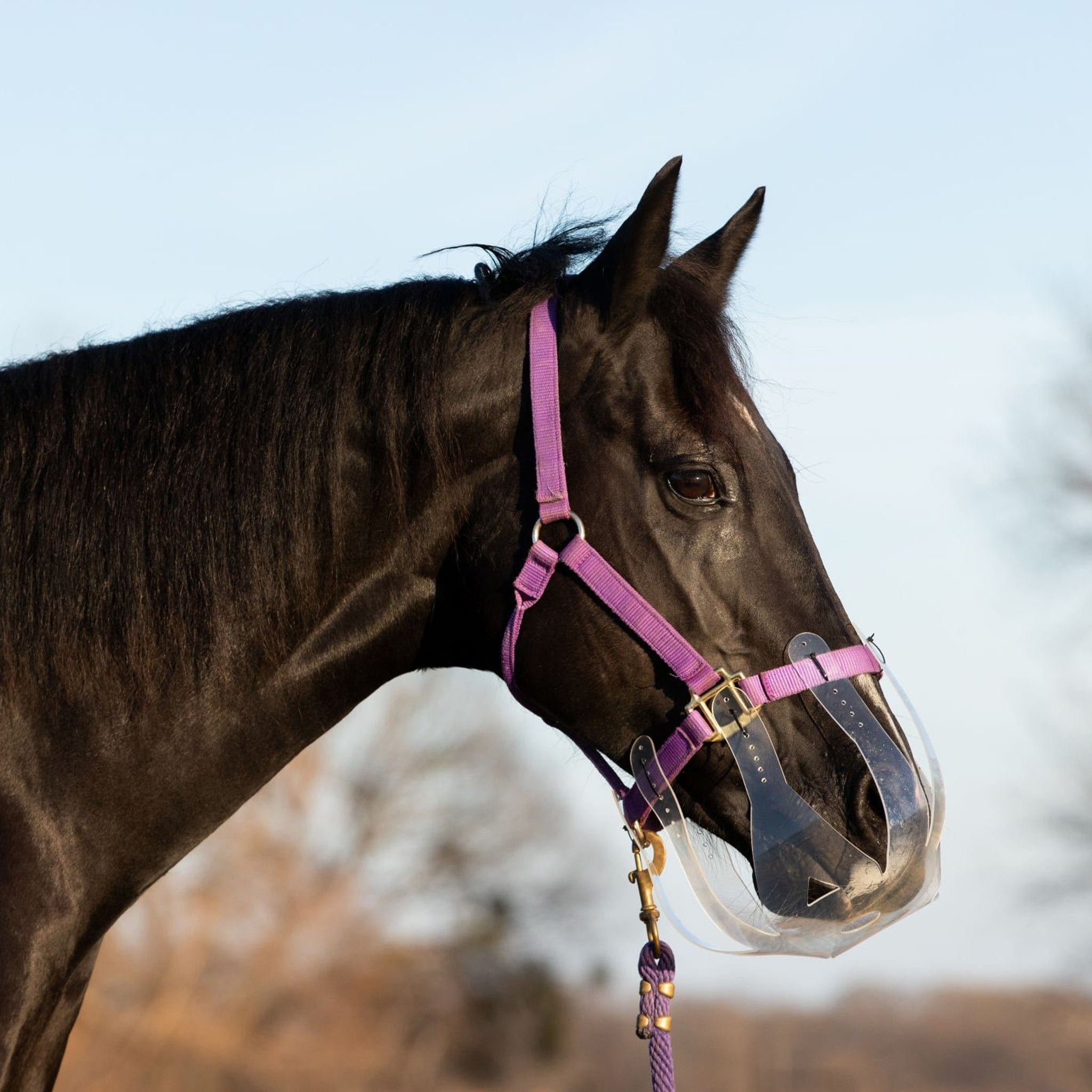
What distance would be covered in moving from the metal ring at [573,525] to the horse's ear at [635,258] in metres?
0.45

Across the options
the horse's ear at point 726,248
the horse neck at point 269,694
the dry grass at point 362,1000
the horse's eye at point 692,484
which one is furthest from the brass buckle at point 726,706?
the dry grass at point 362,1000

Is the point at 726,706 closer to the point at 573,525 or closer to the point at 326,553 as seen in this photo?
the point at 573,525

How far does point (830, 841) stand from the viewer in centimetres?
266

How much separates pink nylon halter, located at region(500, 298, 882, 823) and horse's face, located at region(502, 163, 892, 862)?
3 centimetres

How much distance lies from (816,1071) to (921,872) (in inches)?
848

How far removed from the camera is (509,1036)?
1233 inches

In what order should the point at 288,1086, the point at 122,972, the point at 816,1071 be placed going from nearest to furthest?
the point at 816,1071 → the point at 122,972 → the point at 288,1086

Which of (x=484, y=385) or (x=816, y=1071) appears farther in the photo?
(x=816, y=1071)

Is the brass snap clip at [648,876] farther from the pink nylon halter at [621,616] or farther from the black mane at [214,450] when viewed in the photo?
the black mane at [214,450]

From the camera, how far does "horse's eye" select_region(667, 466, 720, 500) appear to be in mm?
2709

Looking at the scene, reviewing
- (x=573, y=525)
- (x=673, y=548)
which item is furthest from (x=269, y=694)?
(x=673, y=548)

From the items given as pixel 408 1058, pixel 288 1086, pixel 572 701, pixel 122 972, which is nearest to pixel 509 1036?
pixel 408 1058

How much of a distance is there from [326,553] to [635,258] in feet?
3.05

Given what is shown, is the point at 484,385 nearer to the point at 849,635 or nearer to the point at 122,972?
the point at 849,635
